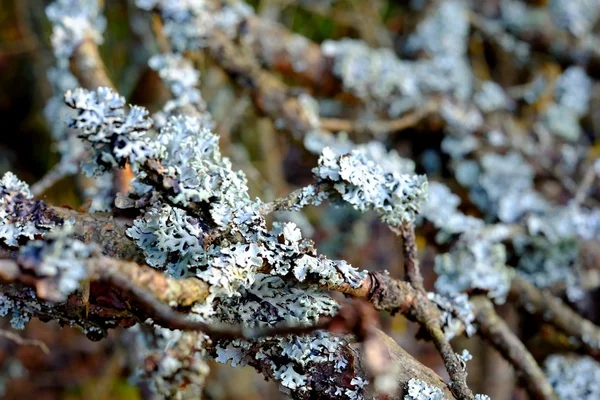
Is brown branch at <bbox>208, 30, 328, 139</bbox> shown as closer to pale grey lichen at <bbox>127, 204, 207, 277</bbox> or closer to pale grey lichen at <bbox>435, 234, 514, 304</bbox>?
pale grey lichen at <bbox>435, 234, 514, 304</bbox>

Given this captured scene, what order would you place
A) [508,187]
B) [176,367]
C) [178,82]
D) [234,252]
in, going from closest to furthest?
[234,252]
[176,367]
[178,82]
[508,187]

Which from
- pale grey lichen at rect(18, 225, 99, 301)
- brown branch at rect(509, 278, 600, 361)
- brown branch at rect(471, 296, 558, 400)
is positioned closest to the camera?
pale grey lichen at rect(18, 225, 99, 301)

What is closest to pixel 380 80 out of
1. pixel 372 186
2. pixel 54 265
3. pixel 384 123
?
pixel 384 123

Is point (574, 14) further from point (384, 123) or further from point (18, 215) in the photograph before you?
point (18, 215)

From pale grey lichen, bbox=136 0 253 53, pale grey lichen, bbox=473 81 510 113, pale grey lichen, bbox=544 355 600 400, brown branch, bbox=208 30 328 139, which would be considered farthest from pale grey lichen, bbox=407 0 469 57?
pale grey lichen, bbox=544 355 600 400

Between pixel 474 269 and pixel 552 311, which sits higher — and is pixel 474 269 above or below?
above

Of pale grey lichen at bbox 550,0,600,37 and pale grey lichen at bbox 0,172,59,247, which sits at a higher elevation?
pale grey lichen at bbox 0,172,59,247

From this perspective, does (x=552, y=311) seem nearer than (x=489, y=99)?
Yes
